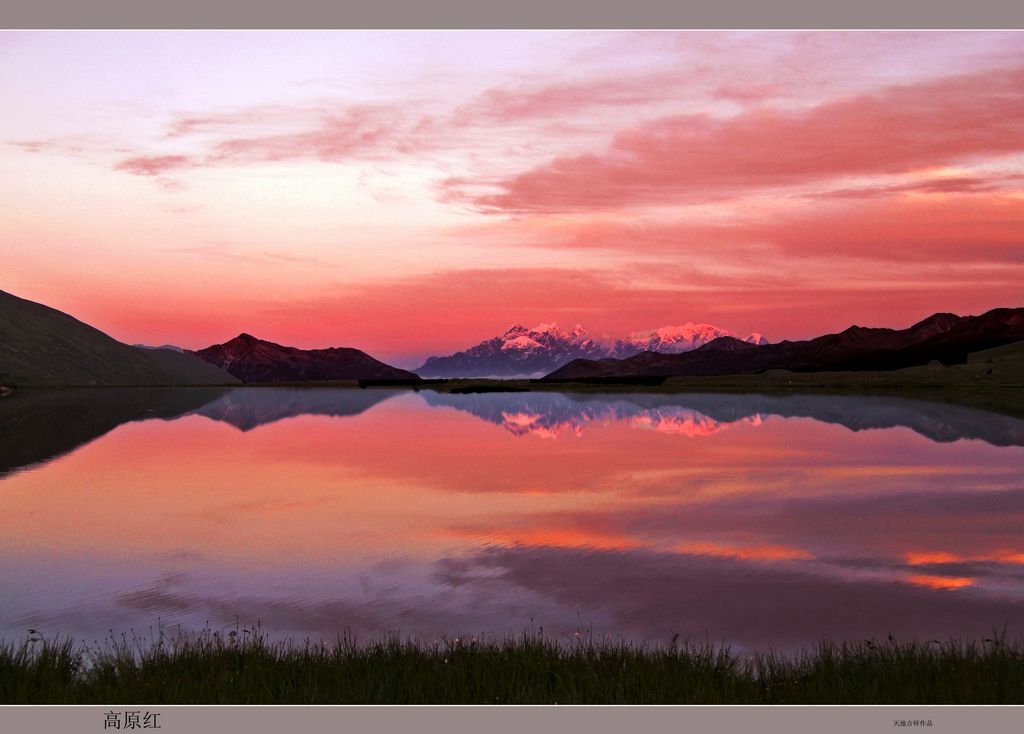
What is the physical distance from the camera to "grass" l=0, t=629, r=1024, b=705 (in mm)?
14688

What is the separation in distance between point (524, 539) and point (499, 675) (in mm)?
15279

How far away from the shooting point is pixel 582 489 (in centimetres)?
4356

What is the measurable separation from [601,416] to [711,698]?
306 feet

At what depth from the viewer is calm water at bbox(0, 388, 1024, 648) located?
69.8 feet

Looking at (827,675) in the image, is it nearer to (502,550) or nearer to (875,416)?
(502,550)

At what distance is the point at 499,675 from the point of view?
15914 mm

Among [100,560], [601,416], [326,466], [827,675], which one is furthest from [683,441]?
[827,675]

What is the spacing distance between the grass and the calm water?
2.86 meters

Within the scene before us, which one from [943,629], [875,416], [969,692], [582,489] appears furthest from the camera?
[875,416]

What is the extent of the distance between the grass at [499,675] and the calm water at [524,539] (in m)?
2.86

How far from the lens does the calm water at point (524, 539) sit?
21281 mm

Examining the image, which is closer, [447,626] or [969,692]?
[969,692]

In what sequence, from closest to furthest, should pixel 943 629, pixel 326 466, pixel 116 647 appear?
pixel 116 647, pixel 943 629, pixel 326 466

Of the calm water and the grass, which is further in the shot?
the calm water
